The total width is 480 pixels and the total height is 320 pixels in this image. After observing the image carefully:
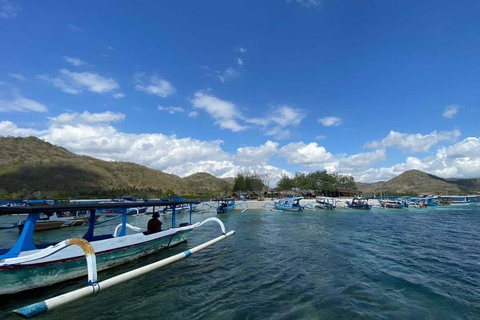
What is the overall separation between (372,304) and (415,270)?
5.86 meters

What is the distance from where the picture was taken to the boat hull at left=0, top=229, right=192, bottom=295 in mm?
8109

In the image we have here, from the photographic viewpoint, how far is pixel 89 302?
8539mm

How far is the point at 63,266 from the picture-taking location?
9.45 metres

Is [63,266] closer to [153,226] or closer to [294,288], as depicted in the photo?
[153,226]

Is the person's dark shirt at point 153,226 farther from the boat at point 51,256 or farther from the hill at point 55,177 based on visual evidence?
the hill at point 55,177

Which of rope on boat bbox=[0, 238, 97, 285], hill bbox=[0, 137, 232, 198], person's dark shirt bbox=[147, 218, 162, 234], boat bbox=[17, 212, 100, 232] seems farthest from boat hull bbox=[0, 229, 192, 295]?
hill bbox=[0, 137, 232, 198]

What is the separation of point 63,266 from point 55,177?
297ft

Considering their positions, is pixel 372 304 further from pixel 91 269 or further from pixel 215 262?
pixel 91 269

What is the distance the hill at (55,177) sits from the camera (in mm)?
69250

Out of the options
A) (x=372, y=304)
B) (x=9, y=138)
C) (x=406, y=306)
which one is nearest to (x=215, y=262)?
(x=372, y=304)

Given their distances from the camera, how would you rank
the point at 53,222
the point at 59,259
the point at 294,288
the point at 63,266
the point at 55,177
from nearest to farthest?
the point at 59,259 → the point at 63,266 → the point at 294,288 → the point at 53,222 → the point at 55,177

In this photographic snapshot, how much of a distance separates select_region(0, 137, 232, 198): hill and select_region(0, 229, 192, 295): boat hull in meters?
61.9

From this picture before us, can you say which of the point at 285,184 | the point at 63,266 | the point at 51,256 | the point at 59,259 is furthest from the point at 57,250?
the point at 285,184

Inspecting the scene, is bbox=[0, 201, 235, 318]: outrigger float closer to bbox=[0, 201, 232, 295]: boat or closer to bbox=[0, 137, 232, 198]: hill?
bbox=[0, 201, 232, 295]: boat
